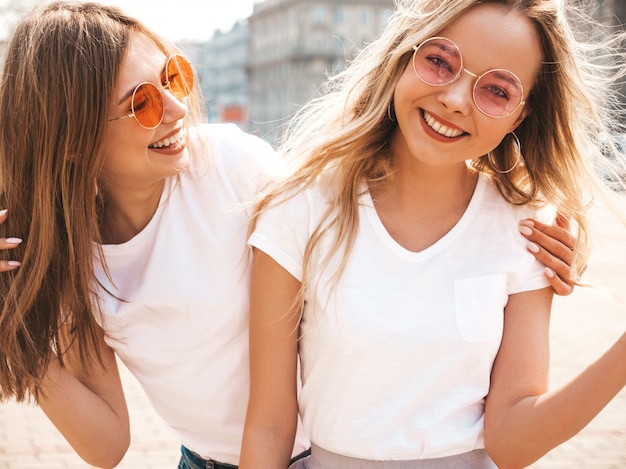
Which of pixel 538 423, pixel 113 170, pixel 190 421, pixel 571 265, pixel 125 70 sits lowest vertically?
pixel 190 421

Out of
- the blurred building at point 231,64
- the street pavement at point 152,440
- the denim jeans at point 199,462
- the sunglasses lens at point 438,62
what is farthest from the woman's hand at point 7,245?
the blurred building at point 231,64

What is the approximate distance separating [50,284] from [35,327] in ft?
0.44

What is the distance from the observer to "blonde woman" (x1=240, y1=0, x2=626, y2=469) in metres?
1.94

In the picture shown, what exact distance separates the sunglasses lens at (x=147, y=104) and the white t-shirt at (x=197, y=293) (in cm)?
24

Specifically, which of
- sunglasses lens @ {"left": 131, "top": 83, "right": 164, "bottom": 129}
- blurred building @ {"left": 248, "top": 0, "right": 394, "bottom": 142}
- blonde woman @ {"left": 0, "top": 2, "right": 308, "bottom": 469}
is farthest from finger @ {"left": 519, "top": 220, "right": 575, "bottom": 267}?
blurred building @ {"left": 248, "top": 0, "right": 394, "bottom": 142}

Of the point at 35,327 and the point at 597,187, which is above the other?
the point at 597,187

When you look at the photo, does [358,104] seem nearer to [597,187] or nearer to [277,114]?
[597,187]

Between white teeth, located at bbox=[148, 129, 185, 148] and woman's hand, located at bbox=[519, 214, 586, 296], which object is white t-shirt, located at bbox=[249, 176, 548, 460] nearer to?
woman's hand, located at bbox=[519, 214, 586, 296]

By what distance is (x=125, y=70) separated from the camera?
2.18m

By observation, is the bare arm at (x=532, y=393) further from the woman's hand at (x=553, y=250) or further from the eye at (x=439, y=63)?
the eye at (x=439, y=63)

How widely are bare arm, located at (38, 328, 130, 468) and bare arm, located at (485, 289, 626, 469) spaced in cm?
118

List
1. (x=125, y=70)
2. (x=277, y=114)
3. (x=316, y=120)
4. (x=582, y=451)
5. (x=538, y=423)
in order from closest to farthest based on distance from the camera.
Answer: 1. (x=538, y=423)
2. (x=125, y=70)
3. (x=316, y=120)
4. (x=582, y=451)
5. (x=277, y=114)

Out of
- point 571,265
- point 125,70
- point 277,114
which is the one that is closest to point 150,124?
point 125,70

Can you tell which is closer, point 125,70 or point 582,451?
point 125,70
